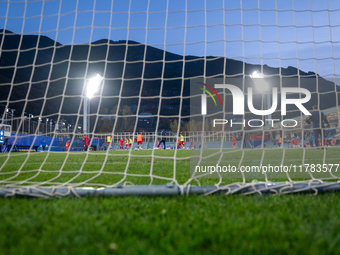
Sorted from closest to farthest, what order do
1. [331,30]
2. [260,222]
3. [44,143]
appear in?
[260,222] < [331,30] < [44,143]

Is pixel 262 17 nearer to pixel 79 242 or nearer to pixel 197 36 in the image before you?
pixel 197 36

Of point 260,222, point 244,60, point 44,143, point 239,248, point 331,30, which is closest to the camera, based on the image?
point 239,248

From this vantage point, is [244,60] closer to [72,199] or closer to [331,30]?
[331,30]

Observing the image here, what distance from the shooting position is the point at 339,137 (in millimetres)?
9750

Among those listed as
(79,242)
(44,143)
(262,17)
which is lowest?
(79,242)

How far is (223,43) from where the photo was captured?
11.9ft

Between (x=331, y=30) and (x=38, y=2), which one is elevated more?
(x=38, y=2)

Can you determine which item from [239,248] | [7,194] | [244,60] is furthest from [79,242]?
[244,60]

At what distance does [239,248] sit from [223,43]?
329 centimetres

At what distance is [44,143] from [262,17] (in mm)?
15610

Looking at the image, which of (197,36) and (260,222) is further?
(197,36)

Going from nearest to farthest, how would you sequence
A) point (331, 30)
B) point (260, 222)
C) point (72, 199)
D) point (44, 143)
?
point (260, 222) → point (72, 199) → point (331, 30) → point (44, 143)

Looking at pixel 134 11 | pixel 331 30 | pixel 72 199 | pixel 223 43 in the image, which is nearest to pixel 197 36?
pixel 223 43

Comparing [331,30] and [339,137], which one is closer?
[331,30]
